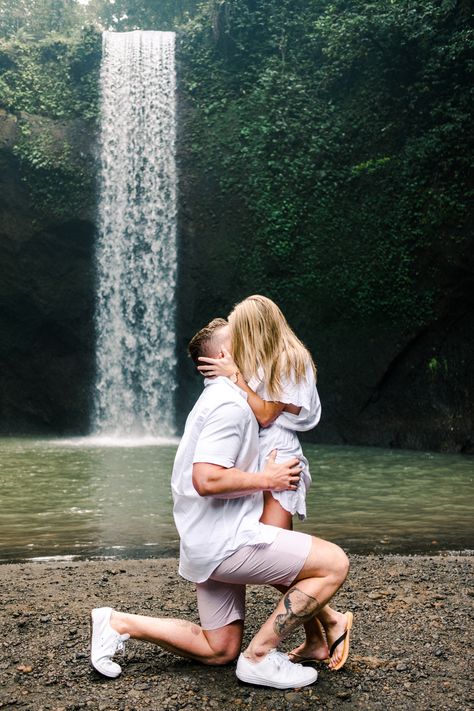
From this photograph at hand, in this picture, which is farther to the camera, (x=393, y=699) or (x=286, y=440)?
(x=286, y=440)

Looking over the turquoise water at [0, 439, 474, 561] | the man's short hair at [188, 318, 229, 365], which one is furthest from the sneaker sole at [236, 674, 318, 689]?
the turquoise water at [0, 439, 474, 561]

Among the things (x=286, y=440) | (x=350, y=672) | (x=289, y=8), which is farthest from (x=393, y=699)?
(x=289, y=8)

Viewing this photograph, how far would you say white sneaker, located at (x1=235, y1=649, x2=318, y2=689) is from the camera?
295 cm

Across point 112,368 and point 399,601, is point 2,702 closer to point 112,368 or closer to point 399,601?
point 399,601

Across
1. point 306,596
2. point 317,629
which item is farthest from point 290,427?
point 317,629

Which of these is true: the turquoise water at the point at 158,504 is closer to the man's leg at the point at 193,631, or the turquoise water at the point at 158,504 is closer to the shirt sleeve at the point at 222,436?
the man's leg at the point at 193,631

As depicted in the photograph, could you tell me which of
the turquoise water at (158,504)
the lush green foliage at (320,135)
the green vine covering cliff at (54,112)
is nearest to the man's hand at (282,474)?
the turquoise water at (158,504)

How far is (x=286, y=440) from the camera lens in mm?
3129

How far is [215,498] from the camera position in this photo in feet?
9.76

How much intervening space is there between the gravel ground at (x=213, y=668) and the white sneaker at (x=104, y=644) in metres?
0.06

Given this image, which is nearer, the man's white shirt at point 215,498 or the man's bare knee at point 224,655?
the man's white shirt at point 215,498

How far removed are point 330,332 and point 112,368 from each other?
5.17 meters

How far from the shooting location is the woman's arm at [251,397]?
3.05 meters

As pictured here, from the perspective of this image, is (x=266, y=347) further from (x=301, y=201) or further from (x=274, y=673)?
(x=301, y=201)
